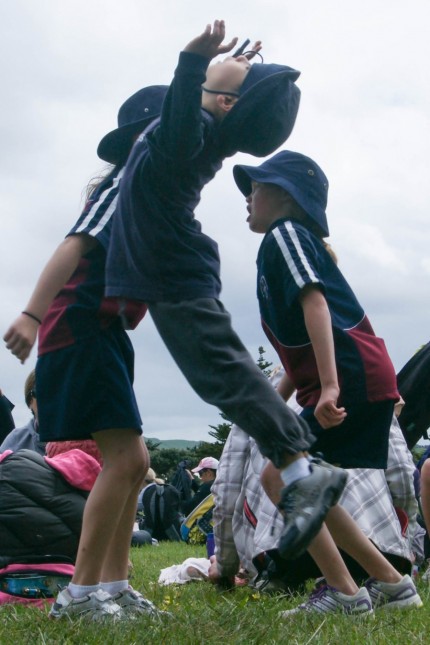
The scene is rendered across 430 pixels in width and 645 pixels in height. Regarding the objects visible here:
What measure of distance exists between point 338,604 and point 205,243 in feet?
4.84

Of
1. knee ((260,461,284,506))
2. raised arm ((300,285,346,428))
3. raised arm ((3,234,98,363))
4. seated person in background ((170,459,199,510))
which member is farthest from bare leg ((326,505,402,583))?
seated person in background ((170,459,199,510))

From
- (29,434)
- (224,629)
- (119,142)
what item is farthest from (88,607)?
(29,434)

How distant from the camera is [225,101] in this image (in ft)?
10.4

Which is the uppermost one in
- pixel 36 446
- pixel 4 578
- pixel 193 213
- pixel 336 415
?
pixel 193 213

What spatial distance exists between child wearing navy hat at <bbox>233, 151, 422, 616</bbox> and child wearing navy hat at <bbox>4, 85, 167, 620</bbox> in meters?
0.62

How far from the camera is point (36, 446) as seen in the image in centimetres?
643

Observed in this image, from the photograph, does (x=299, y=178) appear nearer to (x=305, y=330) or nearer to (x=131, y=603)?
(x=305, y=330)

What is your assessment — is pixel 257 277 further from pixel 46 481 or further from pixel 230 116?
pixel 46 481

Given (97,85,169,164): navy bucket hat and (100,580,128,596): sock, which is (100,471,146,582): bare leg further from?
(97,85,169,164): navy bucket hat

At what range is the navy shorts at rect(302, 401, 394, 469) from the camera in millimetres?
3605

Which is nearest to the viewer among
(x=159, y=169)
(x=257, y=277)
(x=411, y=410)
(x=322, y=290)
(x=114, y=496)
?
(x=159, y=169)

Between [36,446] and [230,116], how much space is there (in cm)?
392

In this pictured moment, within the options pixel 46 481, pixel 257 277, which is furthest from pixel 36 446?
pixel 257 277

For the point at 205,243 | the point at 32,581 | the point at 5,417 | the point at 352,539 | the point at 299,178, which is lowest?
the point at 32,581
